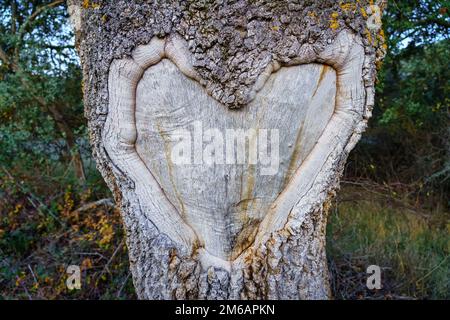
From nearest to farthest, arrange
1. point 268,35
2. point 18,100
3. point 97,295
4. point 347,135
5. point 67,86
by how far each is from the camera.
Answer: point 268,35 → point 347,135 → point 97,295 → point 18,100 → point 67,86

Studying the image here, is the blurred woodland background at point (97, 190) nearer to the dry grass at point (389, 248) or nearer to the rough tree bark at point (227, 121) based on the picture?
the dry grass at point (389, 248)

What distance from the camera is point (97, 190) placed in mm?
3645


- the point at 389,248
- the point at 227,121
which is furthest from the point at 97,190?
the point at 389,248

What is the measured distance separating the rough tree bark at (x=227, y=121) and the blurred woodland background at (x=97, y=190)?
1290mm

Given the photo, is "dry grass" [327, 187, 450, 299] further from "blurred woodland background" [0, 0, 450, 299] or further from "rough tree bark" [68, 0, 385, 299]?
"rough tree bark" [68, 0, 385, 299]

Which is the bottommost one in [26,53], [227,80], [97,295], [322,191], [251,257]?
[97,295]

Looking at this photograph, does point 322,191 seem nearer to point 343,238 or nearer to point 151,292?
point 151,292

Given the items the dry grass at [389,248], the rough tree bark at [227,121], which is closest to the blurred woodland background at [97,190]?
the dry grass at [389,248]

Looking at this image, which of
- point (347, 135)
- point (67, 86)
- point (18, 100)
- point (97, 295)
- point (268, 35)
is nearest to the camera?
point (268, 35)

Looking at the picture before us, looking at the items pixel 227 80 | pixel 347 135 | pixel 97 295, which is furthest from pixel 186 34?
pixel 97 295

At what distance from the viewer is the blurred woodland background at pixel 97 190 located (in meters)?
3.00

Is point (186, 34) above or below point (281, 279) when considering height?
above

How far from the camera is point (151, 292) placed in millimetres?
1875
